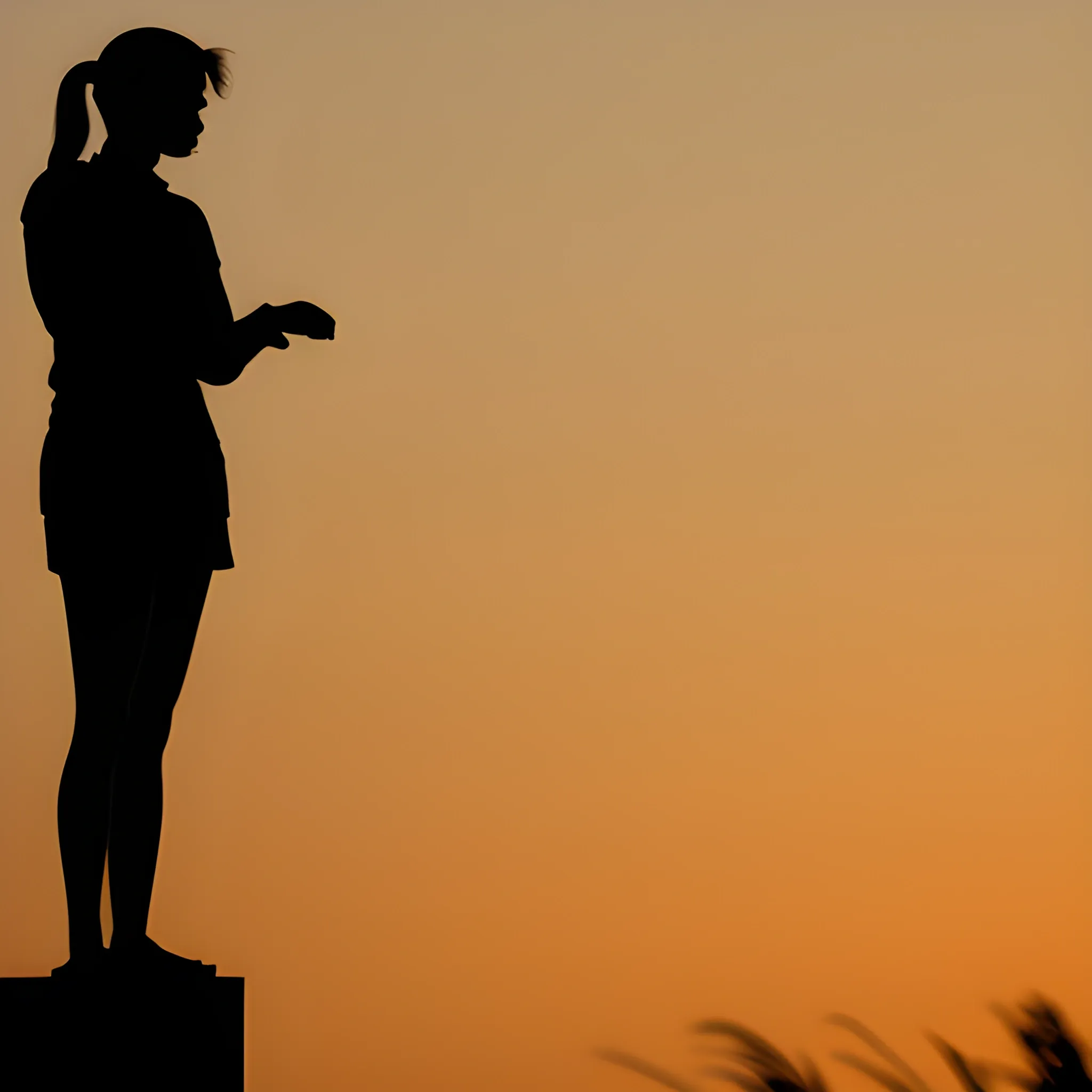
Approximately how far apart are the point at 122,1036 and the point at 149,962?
12 centimetres

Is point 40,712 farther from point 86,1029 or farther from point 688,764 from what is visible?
point 688,764

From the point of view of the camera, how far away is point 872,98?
284 cm

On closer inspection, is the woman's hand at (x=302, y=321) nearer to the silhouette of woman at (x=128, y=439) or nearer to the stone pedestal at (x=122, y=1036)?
the silhouette of woman at (x=128, y=439)

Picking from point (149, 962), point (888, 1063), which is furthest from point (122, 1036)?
point (888, 1063)

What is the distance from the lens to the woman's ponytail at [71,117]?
6.18 feet

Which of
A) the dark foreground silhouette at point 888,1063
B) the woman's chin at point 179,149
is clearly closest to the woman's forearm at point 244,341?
the woman's chin at point 179,149

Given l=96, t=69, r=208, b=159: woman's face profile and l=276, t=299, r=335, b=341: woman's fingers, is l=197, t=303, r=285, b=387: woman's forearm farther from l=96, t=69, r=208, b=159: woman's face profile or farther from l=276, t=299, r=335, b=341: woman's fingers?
l=96, t=69, r=208, b=159: woman's face profile

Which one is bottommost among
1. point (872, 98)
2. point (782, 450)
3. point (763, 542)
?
point (763, 542)

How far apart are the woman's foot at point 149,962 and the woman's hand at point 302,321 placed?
830mm

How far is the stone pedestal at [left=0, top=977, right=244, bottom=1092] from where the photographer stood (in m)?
1.69

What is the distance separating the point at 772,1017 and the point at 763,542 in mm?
921

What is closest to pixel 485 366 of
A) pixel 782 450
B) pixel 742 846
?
pixel 782 450

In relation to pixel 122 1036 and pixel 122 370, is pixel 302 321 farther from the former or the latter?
pixel 122 1036

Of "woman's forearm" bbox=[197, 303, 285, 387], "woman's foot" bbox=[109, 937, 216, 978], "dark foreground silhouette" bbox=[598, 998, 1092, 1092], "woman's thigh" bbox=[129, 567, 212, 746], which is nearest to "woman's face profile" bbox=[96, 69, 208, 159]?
"woman's forearm" bbox=[197, 303, 285, 387]
